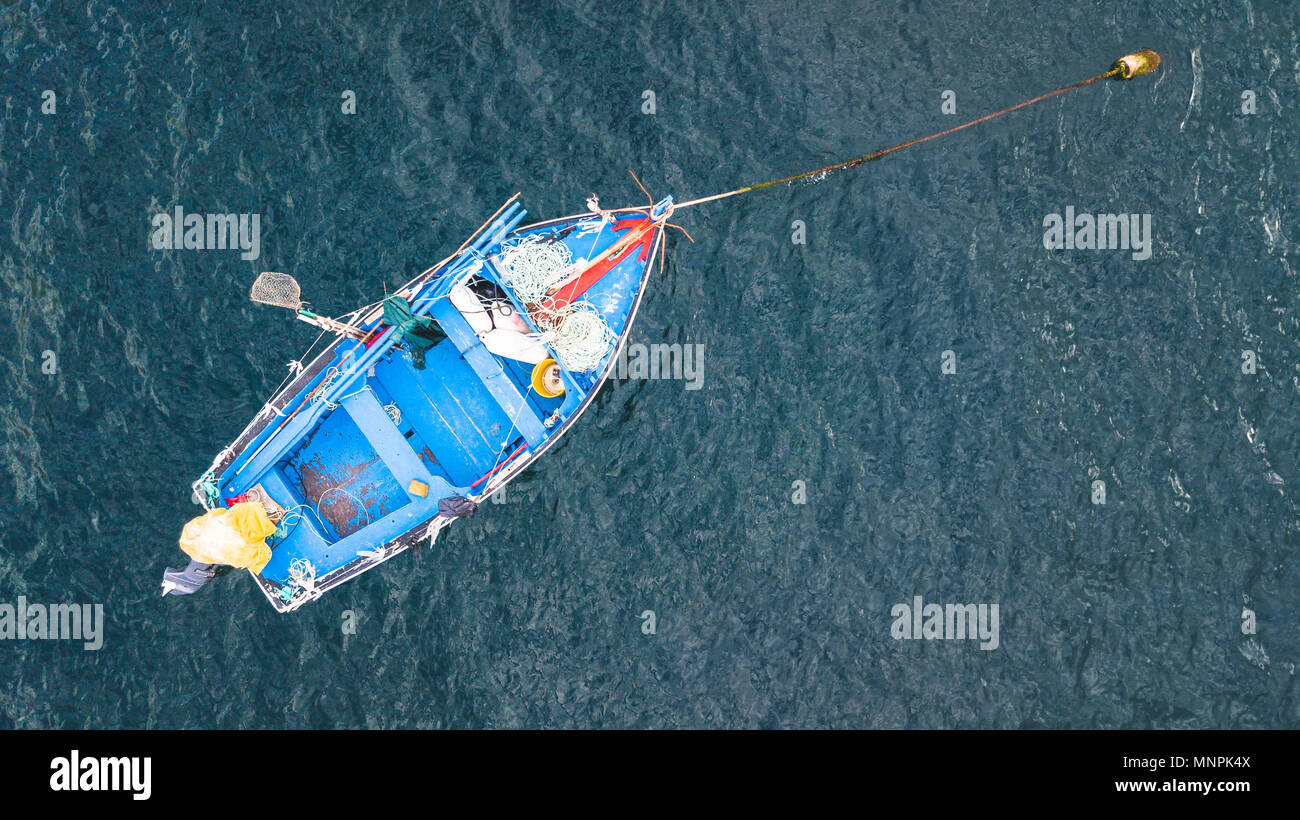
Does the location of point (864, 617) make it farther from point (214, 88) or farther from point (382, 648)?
point (214, 88)

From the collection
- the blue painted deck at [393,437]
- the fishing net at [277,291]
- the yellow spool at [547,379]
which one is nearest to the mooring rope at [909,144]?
the blue painted deck at [393,437]

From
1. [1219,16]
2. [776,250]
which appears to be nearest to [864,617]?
[776,250]

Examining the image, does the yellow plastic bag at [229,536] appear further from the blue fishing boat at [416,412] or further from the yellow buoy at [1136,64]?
the yellow buoy at [1136,64]

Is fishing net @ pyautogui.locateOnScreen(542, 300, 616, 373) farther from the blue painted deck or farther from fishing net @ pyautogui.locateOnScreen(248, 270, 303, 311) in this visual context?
fishing net @ pyautogui.locateOnScreen(248, 270, 303, 311)

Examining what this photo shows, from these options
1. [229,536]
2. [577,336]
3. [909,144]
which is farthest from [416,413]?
[909,144]

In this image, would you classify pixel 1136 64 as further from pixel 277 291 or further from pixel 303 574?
pixel 303 574

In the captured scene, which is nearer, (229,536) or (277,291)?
(229,536)
